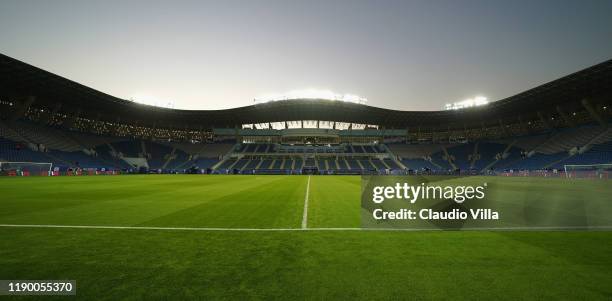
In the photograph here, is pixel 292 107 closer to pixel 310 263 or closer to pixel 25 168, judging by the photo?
pixel 25 168

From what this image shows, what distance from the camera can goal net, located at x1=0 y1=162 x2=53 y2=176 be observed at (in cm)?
3422

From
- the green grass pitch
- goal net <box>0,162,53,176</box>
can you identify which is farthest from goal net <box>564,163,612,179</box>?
goal net <box>0,162,53,176</box>

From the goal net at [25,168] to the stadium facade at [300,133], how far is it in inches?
14.4

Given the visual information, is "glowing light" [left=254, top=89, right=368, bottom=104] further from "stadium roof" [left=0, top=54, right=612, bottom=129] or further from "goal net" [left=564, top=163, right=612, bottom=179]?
"goal net" [left=564, top=163, right=612, bottom=179]

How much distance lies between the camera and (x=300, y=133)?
245ft

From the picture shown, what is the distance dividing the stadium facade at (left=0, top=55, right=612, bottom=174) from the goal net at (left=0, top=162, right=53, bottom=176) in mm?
366

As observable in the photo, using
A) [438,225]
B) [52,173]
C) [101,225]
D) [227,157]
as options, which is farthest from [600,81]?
[52,173]

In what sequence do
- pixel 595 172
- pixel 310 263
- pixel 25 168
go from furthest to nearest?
pixel 25 168, pixel 595 172, pixel 310 263

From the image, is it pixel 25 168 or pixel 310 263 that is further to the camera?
pixel 25 168

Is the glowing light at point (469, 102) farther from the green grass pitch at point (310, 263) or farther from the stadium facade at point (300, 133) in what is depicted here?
the green grass pitch at point (310, 263)

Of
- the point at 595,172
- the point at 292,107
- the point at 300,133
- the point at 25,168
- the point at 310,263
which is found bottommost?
the point at 595,172

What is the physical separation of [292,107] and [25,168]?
4665 centimetres

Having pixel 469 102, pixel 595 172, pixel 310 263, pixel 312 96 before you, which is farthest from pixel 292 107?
pixel 310 263

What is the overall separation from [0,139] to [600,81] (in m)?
84.3
